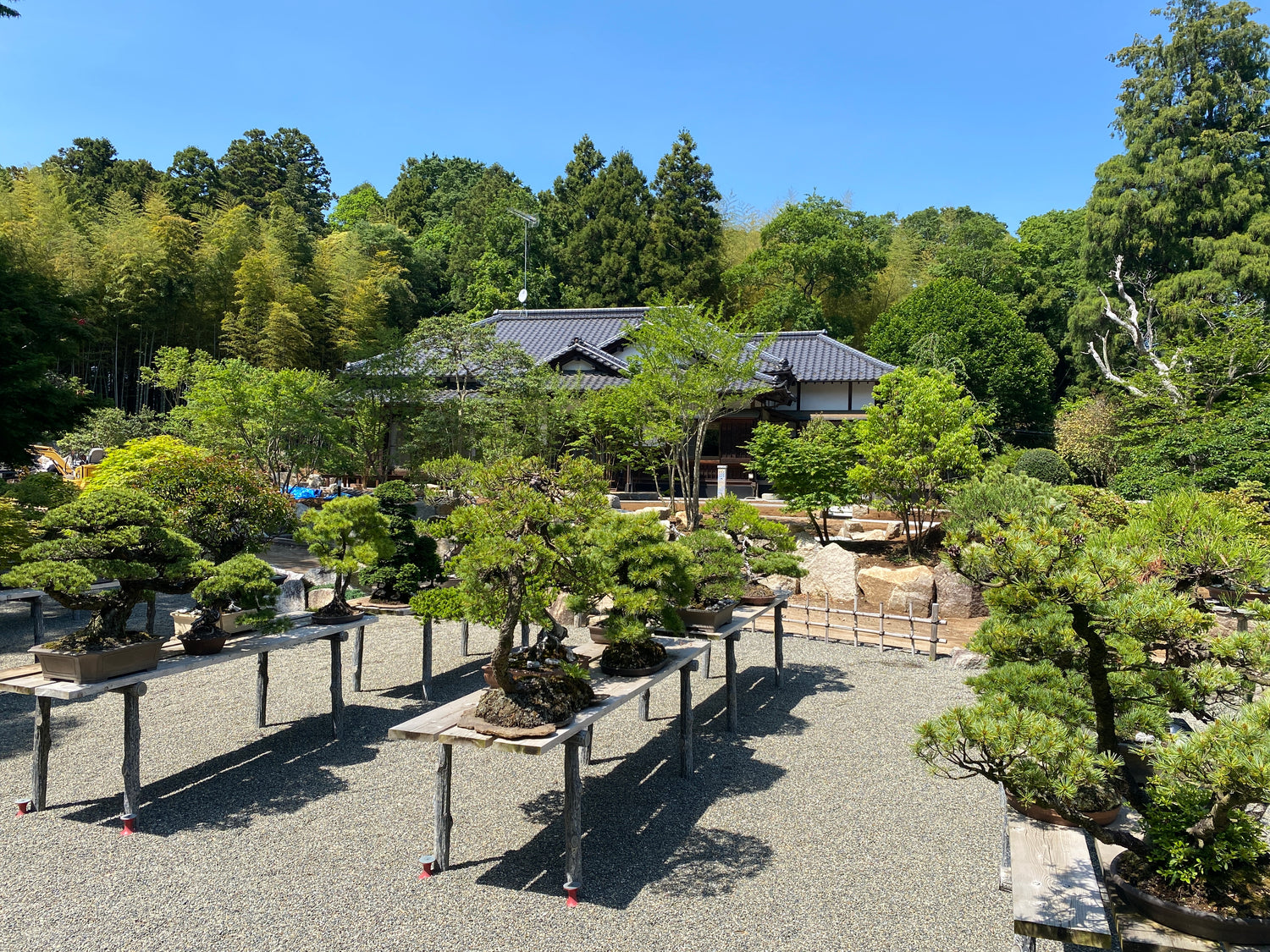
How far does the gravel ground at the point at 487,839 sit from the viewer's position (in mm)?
3949

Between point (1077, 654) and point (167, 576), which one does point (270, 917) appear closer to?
point (167, 576)

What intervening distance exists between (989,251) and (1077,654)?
99.6 ft

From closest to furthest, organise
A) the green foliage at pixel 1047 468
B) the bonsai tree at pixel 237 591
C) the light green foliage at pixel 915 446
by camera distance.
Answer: the bonsai tree at pixel 237 591 → the light green foliage at pixel 915 446 → the green foliage at pixel 1047 468

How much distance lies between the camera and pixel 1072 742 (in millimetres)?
2938

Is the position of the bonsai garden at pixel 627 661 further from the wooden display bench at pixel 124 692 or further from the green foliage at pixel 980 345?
the green foliage at pixel 980 345

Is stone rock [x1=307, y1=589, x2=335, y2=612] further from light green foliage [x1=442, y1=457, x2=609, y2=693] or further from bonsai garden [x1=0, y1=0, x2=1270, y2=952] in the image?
light green foliage [x1=442, y1=457, x2=609, y2=693]

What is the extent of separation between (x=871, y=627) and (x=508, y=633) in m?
7.72

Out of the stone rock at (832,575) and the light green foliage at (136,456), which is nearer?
the light green foliage at (136,456)

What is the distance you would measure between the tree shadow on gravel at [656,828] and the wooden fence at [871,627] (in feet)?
9.97

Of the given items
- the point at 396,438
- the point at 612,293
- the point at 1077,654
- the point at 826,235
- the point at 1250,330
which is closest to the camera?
the point at 1077,654

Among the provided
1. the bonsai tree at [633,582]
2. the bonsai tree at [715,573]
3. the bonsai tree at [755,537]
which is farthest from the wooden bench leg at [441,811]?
the bonsai tree at [755,537]

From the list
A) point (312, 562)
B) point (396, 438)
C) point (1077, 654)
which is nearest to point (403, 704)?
point (1077, 654)

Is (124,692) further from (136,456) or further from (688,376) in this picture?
(688,376)

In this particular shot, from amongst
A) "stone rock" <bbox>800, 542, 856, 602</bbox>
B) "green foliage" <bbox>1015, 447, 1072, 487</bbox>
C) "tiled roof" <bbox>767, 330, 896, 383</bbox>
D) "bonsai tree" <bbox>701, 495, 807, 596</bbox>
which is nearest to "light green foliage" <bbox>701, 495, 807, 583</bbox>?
"bonsai tree" <bbox>701, 495, 807, 596</bbox>
